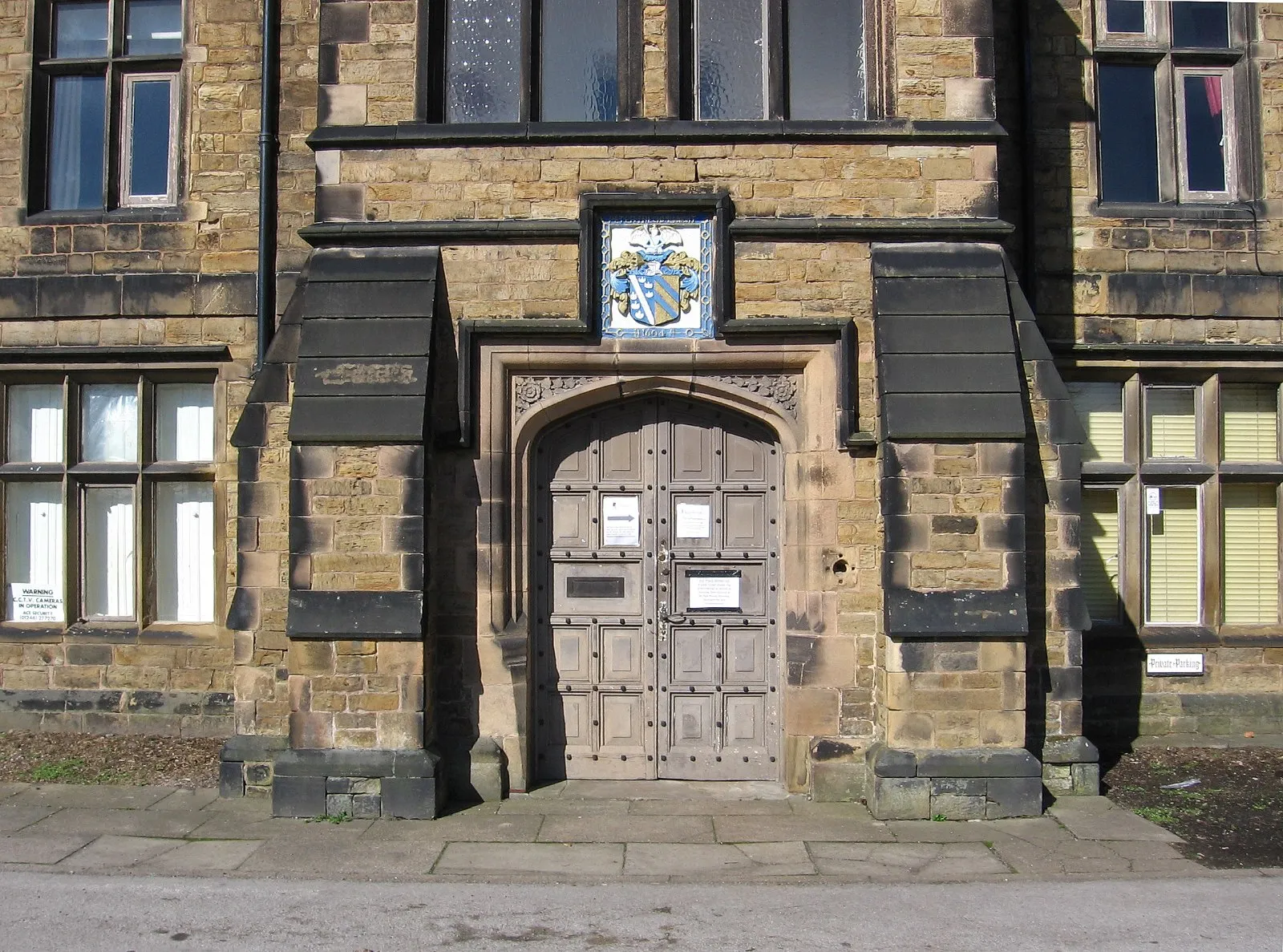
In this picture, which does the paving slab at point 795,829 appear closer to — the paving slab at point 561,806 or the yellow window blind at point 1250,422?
the paving slab at point 561,806

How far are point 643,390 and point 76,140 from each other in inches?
205

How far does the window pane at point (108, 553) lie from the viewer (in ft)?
27.4

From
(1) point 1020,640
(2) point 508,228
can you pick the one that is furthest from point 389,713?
(1) point 1020,640

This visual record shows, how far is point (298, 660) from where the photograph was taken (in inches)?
255

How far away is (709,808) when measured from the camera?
6.61 metres

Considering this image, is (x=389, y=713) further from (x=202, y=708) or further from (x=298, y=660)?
(x=202, y=708)

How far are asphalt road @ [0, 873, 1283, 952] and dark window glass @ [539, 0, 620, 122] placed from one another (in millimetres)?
4911

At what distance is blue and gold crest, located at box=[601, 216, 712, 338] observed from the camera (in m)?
6.87

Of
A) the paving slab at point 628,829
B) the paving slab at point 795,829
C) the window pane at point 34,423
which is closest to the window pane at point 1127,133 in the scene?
the paving slab at point 795,829

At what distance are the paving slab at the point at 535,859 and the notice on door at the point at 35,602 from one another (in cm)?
436

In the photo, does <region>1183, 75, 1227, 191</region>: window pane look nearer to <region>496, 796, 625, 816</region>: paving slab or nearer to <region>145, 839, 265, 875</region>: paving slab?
<region>496, 796, 625, 816</region>: paving slab

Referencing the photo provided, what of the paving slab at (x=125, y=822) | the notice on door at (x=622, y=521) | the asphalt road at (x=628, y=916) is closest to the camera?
the asphalt road at (x=628, y=916)

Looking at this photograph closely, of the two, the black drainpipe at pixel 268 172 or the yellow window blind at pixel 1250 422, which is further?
the yellow window blind at pixel 1250 422

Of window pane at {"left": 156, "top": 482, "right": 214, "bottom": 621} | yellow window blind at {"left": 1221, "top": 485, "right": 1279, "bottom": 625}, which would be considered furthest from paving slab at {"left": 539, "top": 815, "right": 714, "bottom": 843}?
yellow window blind at {"left": 1221, "top": 485, "right": 1279, "bottom": 625}
